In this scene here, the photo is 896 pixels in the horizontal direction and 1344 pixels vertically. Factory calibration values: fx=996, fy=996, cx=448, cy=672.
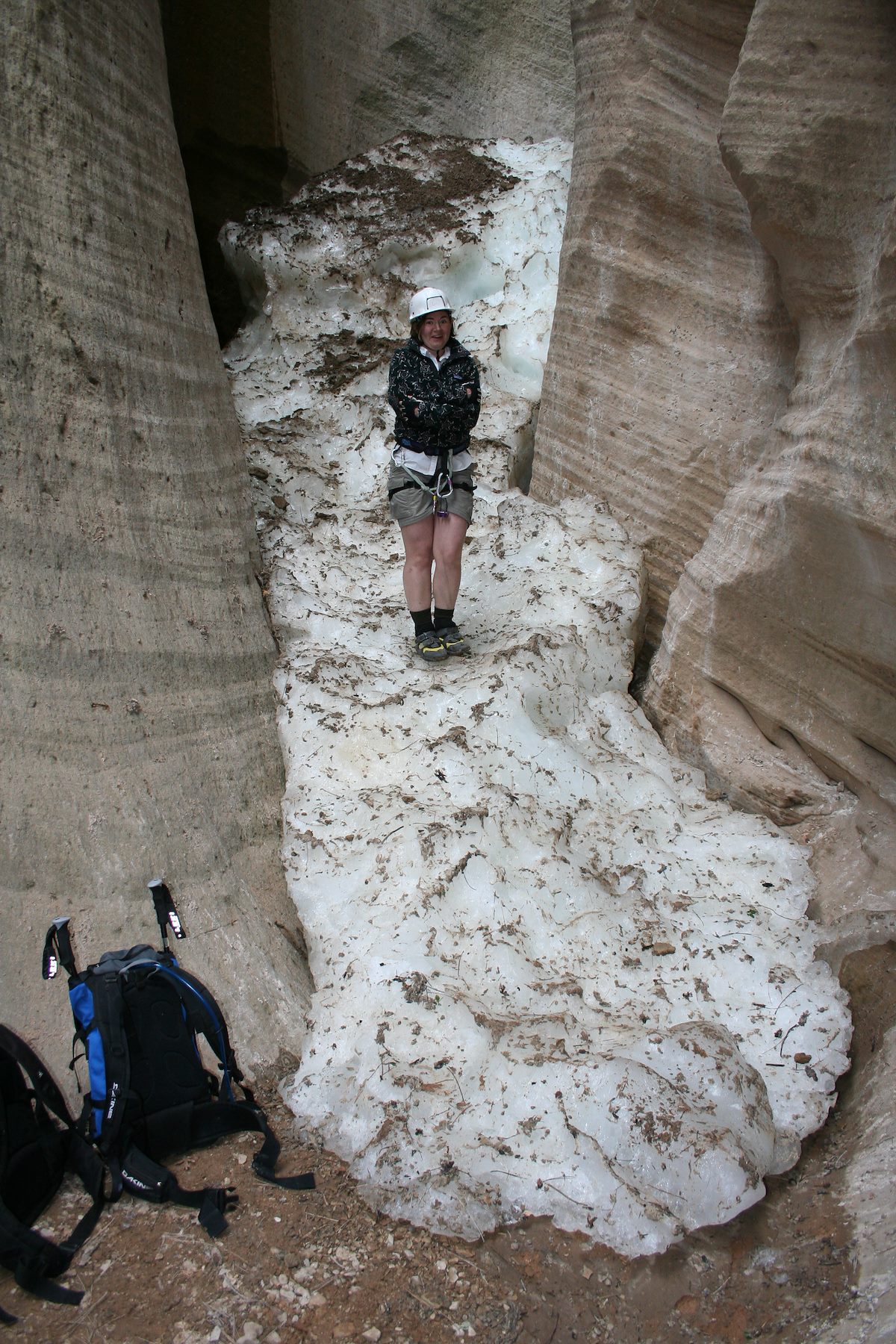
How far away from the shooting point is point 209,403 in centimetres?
390

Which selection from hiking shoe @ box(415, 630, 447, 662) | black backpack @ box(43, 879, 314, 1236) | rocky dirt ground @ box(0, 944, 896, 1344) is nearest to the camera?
rocky dirt ground @ box(0, 944, 896, 1344)

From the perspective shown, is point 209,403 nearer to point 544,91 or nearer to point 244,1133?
point 244,1133

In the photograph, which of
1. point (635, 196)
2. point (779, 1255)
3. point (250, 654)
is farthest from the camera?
point (635, 196)

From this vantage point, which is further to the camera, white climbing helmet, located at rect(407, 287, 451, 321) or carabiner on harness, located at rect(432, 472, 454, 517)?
carabiner on harness, located at rect(432, 472, 454, 517)

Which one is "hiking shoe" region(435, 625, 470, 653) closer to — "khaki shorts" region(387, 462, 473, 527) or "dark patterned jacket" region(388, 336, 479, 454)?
"khaki shorts" region(387, 462, 473, 527)

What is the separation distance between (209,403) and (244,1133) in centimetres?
264

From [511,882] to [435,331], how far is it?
6.68 feet

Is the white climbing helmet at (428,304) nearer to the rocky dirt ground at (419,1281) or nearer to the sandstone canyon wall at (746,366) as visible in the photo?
the sandstone canyon wall at (746,366)

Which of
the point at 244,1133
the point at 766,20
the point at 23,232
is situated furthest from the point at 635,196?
the point at 244,1133

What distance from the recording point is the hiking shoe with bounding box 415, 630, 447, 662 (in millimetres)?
3990

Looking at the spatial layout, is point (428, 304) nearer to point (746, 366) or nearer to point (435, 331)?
point (435, 331)

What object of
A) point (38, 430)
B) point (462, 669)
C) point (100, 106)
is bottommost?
point (462, 669)

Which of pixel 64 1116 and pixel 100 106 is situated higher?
pixel 100 106

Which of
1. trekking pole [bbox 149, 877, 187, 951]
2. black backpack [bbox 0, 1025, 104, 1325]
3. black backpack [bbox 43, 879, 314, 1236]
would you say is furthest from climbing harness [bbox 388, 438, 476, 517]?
black backpack [bbox 0, 1025, 104, 1325]
